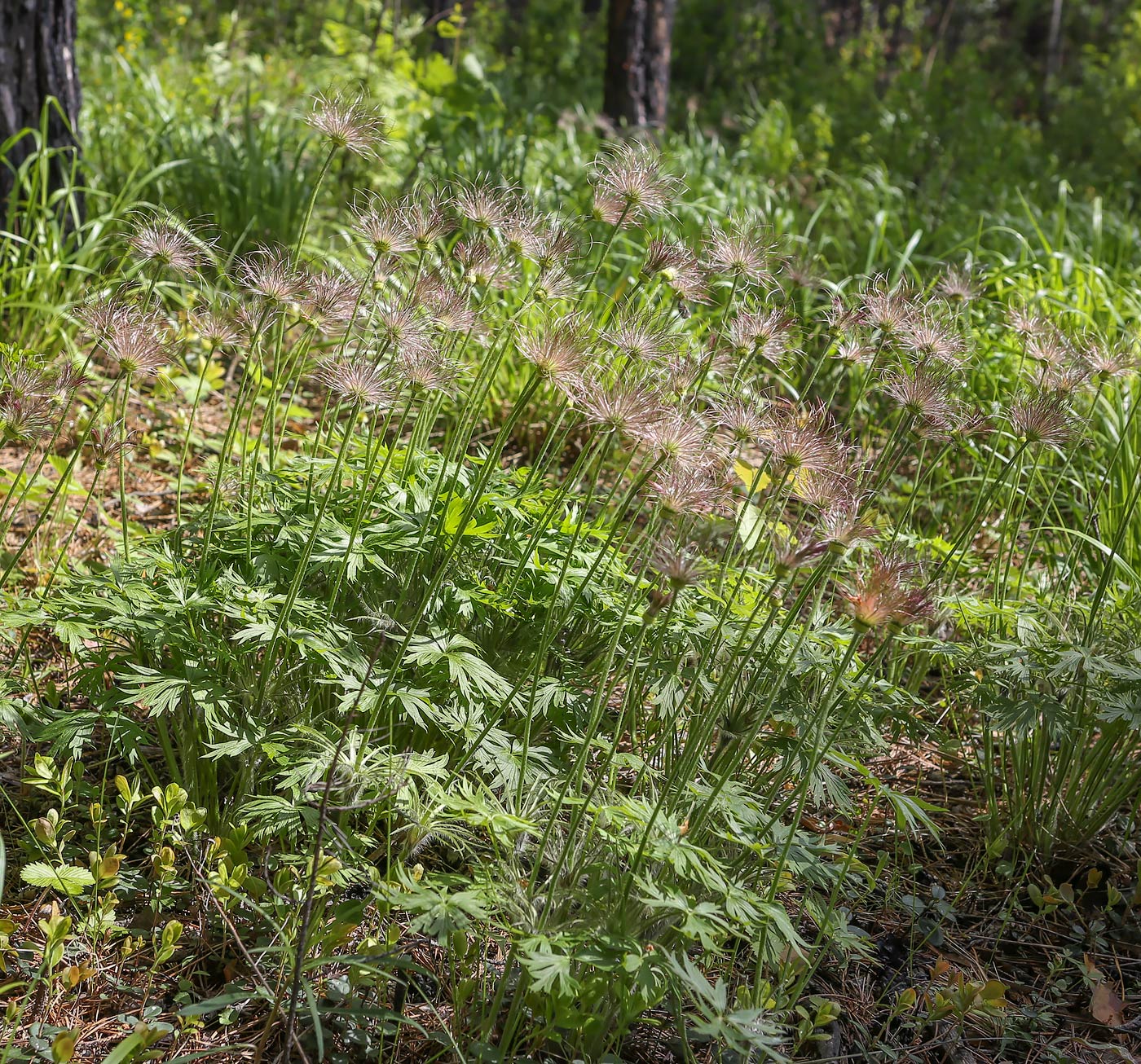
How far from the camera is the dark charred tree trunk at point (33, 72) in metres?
4.30

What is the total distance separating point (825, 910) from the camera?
77.5 inches

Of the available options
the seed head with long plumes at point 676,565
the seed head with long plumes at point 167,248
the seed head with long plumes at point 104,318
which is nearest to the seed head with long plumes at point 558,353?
the seed head with long plumes at point 676,565

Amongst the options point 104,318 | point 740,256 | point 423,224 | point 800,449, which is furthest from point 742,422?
point 104,318

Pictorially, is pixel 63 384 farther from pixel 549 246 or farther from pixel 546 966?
pixel 546 966

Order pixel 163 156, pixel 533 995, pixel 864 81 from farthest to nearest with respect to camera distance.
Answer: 1. pixel 864 81
2. pixel 163 156
3. pixel 533 995

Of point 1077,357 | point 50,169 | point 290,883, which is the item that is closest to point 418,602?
point 290,883

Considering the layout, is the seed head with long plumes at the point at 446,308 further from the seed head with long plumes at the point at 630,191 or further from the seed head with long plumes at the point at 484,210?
the seed head with long plumes at the point at 630,191

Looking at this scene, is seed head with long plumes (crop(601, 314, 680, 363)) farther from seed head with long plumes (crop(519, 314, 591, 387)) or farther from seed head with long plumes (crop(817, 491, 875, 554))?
seed head with long plumes (crop(817, 491, 875, 554))

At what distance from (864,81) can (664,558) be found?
474 inches

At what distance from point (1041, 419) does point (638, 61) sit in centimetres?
634

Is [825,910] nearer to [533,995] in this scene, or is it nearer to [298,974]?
[533,995]

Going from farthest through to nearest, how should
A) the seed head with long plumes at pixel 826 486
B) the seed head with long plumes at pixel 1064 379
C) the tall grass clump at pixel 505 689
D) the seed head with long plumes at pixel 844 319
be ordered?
the seed head with long plumes at pixel 1064 379, the seed head with long plumes at pixel 844 319, the seed head with long plumes at pixel 826 486, the tall grass clump at pixel 505 689

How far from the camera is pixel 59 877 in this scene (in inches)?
76.5

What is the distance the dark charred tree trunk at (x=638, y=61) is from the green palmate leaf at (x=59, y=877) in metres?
6.85
